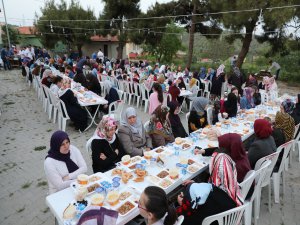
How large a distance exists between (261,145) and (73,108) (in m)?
4.78

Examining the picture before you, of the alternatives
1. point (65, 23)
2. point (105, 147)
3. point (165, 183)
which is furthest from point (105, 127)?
point (65, 23)

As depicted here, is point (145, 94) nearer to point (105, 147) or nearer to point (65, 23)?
point (105, 147)

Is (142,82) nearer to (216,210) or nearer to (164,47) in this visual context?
(216,210)

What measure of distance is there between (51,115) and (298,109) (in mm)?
7104

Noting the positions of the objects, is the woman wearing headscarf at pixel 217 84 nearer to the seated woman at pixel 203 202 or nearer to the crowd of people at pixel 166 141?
the crowd of people at pixel 166 141

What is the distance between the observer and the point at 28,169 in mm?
4402

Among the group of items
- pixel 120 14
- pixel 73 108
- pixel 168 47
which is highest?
pixel 120 14

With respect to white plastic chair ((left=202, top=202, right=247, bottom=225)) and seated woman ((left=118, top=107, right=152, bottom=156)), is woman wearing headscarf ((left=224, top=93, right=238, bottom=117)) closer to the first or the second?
seated woman ((left=118, top=107, right=152, bottom=156))

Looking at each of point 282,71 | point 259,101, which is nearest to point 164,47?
point 282,71

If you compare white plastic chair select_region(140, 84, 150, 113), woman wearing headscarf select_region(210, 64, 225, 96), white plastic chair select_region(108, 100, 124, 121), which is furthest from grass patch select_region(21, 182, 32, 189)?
woman wearing headscarf select_region(210, 64, 225, 96)

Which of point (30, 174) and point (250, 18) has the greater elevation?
point (250, 18)

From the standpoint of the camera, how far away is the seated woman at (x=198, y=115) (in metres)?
4.93

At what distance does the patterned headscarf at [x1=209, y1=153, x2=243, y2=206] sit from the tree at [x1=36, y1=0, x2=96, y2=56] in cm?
2199

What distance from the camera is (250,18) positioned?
37.7 ft
